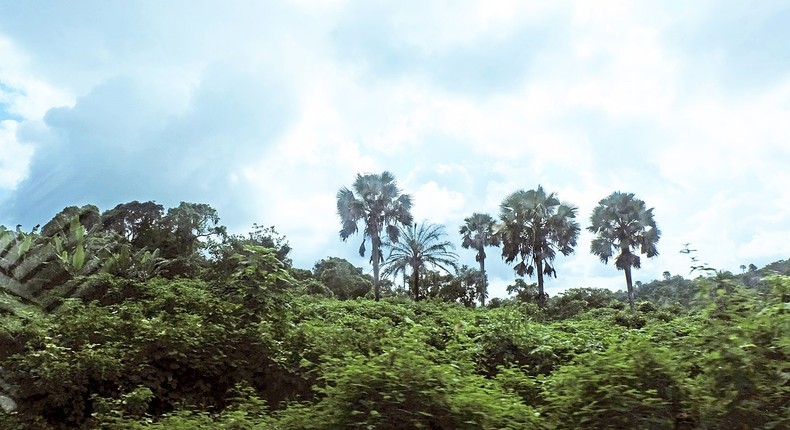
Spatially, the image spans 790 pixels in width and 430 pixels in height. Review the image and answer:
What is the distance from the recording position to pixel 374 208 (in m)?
38.4

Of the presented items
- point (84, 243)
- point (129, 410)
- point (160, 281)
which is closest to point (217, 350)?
point (129, 410)

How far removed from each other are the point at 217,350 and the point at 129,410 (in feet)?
5.64

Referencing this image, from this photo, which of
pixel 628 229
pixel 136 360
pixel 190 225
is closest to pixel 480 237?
pixel 628 229

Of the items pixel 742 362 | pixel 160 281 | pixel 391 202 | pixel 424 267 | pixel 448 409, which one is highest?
pixel 391 202

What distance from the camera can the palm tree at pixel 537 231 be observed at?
116 feet

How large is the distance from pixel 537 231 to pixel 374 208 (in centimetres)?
1108

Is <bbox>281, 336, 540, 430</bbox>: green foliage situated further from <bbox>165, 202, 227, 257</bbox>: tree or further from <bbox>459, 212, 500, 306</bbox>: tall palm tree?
<bbox>459, 212, 500, 306</bbox>: tall palm tree

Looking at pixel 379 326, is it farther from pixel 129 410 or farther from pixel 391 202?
pixel 391 202

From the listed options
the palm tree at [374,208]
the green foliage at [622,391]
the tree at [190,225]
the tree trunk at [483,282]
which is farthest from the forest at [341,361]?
the tree trunk at [483,282]

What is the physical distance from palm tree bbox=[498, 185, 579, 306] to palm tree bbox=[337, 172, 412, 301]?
728 cm

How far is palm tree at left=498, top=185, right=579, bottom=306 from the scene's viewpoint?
35250 mm

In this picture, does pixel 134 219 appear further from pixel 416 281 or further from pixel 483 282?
pixel 483 282

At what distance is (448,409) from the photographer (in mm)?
4191

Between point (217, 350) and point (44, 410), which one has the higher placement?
point (217, 350)
